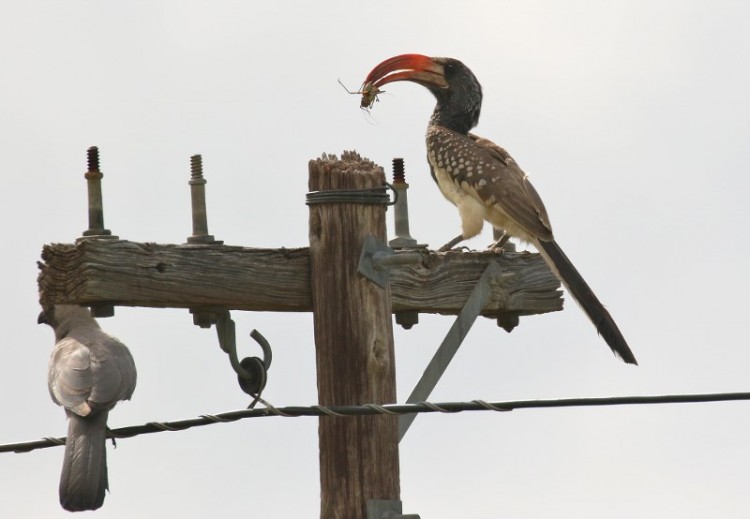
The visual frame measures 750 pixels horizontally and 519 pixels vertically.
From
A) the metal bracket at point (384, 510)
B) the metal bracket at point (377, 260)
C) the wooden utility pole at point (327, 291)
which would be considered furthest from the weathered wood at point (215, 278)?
the metal bracket at point (384, 510)

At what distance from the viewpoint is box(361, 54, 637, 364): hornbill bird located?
30.6 ft

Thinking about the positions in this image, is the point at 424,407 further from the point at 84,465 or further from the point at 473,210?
the point at 473,210

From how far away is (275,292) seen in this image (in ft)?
21.8

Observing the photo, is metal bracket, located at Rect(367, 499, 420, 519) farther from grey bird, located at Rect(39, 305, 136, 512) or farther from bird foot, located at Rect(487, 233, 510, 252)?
bird foot, located at Rect(487, 233, 510, 252)

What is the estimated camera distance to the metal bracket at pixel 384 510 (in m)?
6.30

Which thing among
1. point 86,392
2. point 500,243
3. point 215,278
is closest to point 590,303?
point 500,243

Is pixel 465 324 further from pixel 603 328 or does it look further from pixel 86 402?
pixel 86 402

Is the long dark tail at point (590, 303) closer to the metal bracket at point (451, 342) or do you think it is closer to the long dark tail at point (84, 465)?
the metal bracket at point (451, 342)

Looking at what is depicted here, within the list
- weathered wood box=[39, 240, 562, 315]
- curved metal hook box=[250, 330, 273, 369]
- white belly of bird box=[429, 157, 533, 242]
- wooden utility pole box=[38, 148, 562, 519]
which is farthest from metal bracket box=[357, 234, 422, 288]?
white belly of bird box=[429, 157, 533, 242]

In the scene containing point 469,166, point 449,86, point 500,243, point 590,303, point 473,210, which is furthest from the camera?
point 449,86

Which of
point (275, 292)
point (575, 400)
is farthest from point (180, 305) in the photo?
point (575, 400)

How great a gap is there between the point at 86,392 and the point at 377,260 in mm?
1650

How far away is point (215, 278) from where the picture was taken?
653 cm

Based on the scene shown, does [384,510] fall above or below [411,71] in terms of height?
below
